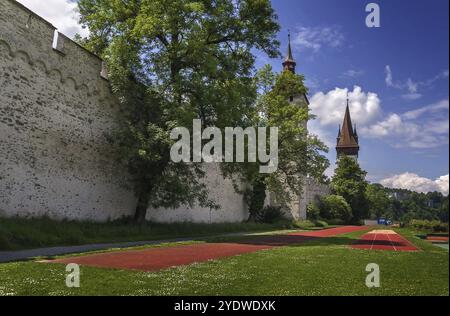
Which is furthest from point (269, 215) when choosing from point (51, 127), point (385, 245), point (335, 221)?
point (51, 127)

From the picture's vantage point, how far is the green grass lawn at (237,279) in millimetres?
6969

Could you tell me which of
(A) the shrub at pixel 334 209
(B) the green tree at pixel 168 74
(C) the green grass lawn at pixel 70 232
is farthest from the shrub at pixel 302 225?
(B) the green tree at pixel 168 74

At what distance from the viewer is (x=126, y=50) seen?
21547 millimetres

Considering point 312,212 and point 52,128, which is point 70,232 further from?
point 312,212

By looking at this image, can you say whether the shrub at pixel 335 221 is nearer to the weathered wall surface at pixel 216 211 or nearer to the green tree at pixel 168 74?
the weathered wall surface at pixel 216 211

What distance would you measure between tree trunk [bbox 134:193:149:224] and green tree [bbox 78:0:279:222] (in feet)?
0.11

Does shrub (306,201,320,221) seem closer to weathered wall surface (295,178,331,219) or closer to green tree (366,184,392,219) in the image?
weathered wall surface (295,178,331,219)

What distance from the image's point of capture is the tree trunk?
75.0 feet

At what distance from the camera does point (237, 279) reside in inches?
326

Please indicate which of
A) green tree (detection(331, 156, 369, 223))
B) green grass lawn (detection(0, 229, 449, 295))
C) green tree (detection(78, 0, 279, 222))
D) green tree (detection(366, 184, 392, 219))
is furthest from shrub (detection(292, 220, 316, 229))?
green tree (detection(366, 184, 392, 219))

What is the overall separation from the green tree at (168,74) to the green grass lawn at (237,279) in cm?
1123

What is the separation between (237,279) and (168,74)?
16.1 meters

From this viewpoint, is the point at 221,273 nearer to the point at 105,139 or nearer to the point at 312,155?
the point at 105,139
